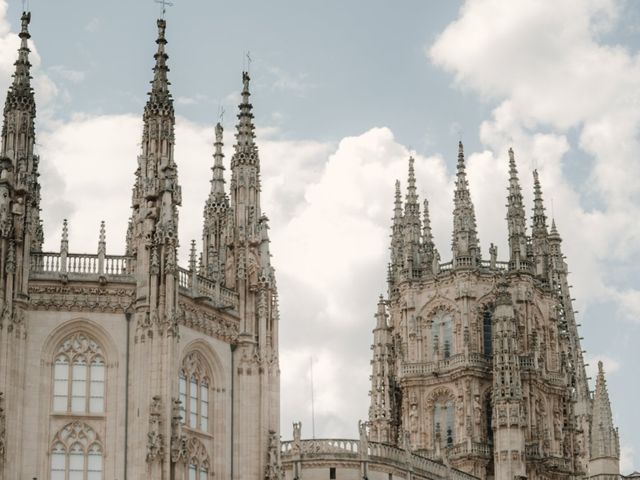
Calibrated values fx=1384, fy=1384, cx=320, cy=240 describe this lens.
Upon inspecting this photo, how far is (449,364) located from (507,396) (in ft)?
23.6

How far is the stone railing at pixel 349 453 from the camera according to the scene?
2940 inches

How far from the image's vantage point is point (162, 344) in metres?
56.7

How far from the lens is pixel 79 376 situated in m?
57.1

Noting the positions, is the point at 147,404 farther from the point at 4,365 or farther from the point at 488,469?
the point at 488,469

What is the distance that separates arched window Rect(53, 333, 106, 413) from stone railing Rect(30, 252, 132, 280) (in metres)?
2.74

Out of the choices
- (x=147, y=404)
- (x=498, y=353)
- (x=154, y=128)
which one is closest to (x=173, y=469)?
(x=147, y=404)

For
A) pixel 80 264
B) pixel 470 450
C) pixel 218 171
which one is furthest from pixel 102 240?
pixel 470 450

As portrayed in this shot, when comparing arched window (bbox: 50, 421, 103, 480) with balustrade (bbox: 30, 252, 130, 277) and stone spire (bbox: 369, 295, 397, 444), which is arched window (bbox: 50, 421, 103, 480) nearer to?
balustrade (bbox: 30, 252, 130, 277)

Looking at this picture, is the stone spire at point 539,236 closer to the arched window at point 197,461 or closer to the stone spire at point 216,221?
the stone spire at point 216,221

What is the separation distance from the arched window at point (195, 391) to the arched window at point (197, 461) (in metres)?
0.76

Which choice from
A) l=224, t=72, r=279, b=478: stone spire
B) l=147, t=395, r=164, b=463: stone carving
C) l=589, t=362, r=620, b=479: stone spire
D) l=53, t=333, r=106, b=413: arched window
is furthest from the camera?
l=589, t=362, r=620, b=479: stone spire

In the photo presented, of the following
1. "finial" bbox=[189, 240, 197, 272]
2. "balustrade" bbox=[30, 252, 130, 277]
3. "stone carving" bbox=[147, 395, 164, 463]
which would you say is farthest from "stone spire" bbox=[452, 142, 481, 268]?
"stone carving" bbox=[147, 395, 164, 463]

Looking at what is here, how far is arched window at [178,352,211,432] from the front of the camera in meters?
58.6

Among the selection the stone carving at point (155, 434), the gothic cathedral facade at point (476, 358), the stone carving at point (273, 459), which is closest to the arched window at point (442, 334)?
the gothic cathedral facade at point (476, 358)
